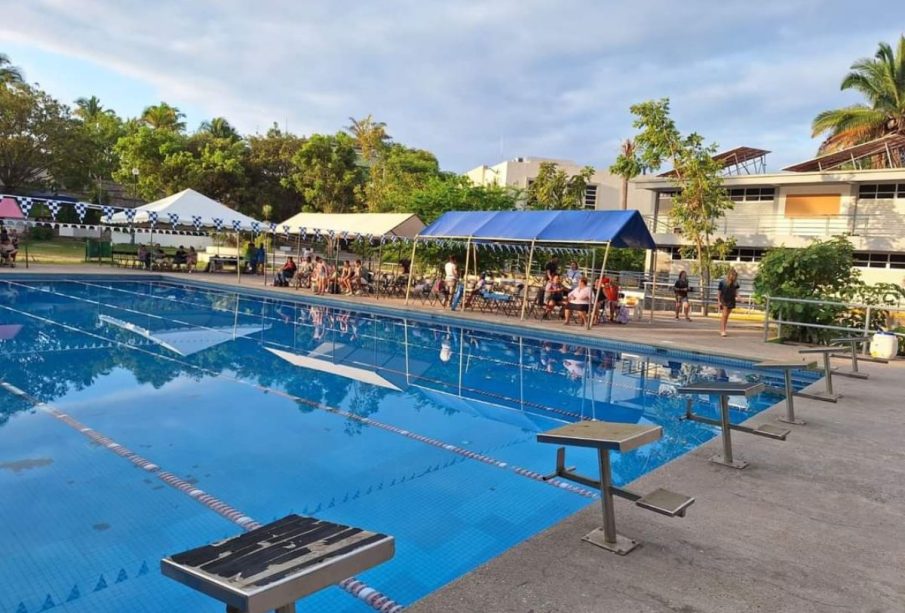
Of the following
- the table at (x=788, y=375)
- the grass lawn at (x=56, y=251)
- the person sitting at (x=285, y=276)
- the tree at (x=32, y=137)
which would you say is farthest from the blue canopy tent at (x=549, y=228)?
the tree at (x=32, y=137)

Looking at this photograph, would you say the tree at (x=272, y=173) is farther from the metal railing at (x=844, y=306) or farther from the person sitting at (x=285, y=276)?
the metal railing at (x=844, y=306)

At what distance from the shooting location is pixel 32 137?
36.1m

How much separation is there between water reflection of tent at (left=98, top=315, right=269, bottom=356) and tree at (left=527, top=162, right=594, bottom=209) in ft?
84.0

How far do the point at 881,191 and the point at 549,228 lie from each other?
1671 cm

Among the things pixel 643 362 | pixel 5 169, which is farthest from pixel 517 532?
pixel 5 169

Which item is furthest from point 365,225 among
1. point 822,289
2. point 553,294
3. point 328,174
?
point 328,174

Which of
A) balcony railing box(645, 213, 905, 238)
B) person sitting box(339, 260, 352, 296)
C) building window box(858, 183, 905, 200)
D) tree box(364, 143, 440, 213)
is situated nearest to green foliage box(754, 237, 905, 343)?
balcony railing box(645, 213, 905, 238)

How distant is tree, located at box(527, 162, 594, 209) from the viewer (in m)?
37.1

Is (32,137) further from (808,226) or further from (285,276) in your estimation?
(808,226)

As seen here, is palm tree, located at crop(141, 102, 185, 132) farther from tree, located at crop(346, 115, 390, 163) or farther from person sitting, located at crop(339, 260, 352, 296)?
person sitting, located at crop(339, 260, 352, 296)

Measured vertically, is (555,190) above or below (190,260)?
above

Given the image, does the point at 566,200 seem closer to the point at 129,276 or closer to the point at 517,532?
the point at 129,276

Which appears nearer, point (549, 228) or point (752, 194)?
point (549, 228)

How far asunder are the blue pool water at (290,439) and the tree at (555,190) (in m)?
25.1
